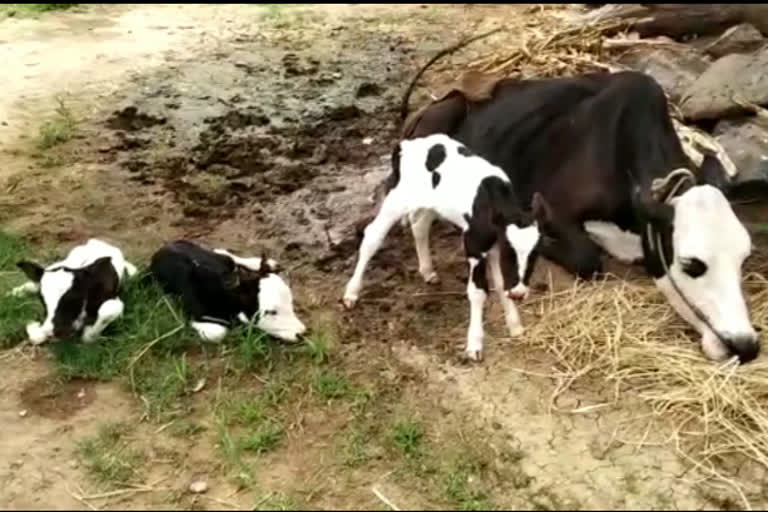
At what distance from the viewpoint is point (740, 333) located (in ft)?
15.5

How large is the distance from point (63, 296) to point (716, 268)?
2519mm

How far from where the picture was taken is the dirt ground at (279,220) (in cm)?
422

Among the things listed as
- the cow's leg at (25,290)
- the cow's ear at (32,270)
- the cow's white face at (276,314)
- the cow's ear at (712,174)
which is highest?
the cow's ear at (712,174)

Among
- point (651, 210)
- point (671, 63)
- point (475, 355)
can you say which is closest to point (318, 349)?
point (475, 355)

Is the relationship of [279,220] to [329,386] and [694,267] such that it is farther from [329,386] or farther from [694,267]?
[694,267]

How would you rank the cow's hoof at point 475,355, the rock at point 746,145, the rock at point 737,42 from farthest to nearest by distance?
the rock at point 737,42 < the rock at point 746,145 < the cow's hoof at point 475,355

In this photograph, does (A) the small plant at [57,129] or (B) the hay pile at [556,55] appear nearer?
(A) the small plant at [57,129]

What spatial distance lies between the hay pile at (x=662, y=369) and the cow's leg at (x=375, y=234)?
718mm

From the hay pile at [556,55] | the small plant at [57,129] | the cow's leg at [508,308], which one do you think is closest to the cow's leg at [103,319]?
the cow's leg at [508,308]

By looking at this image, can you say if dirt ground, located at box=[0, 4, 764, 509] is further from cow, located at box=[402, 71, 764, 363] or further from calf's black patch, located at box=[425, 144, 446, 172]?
calf's black patch, located at box=[425, 144, 446, 172]

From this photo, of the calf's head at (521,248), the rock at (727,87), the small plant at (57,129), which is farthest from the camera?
the small plant at (57,129)

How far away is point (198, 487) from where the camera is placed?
4.17 m

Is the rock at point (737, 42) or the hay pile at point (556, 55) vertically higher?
the rock at point (737, 42)

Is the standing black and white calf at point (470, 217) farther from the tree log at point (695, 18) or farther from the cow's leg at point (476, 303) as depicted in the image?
the tree log at point (695, 18)
